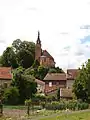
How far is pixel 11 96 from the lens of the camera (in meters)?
63.2

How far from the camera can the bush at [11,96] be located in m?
63.0

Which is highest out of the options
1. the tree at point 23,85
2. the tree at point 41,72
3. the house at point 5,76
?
the tree at point 41,72

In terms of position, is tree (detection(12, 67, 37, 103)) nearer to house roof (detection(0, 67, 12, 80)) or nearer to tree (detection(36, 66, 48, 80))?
house roof (detection(0, 67, 12, 80))

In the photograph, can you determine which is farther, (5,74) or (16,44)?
(16,44)

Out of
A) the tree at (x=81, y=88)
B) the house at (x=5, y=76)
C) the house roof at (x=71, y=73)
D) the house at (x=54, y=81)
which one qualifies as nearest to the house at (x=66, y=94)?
the tree at (x=81, y=88)

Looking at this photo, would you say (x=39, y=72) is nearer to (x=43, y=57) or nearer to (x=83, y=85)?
(x=43, y=57)

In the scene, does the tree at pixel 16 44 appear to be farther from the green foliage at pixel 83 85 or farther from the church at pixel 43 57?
the green foliage at pixel 83 85

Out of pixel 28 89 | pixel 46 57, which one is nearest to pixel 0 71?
pixel 28 89

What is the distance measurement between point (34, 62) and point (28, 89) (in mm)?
60006

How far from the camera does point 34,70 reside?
116812mm

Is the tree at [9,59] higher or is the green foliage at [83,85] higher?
the tree at [9,59]

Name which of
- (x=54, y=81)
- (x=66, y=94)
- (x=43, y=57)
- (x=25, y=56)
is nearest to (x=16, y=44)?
(x=25, y=56)

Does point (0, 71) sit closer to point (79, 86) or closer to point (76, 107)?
point (79, 86)

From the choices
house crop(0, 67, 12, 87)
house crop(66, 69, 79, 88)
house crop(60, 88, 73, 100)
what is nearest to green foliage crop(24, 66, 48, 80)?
house crop(66, 69, 79, 88)
